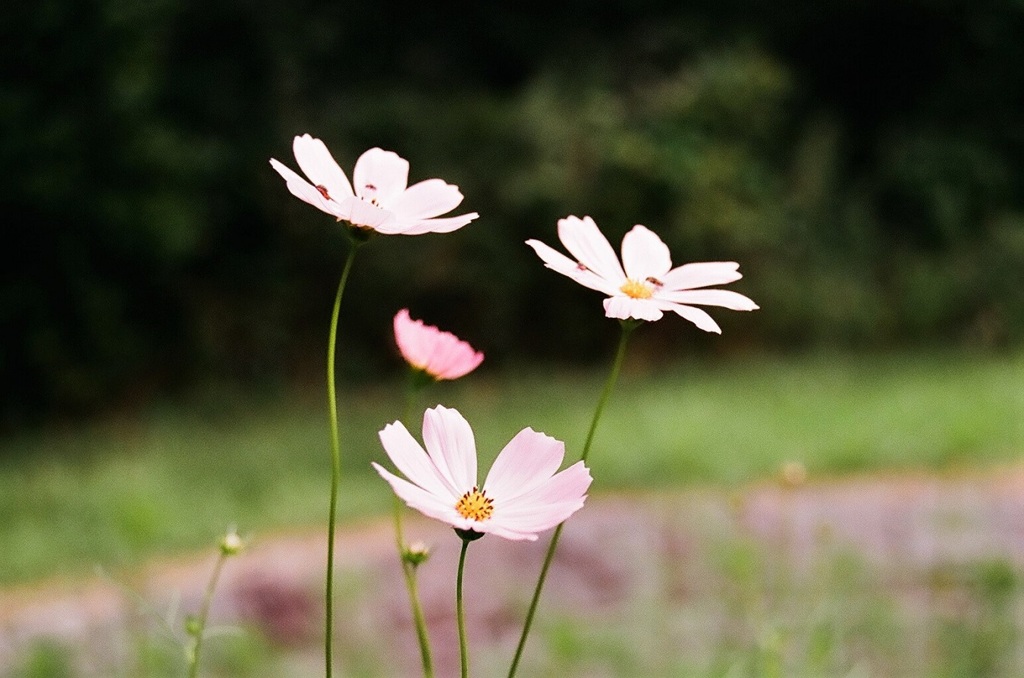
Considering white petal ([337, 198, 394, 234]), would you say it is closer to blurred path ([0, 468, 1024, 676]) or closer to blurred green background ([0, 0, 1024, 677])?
blurred path ([0, 468, 1024, 676])

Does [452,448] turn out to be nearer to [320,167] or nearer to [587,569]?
[320,167]

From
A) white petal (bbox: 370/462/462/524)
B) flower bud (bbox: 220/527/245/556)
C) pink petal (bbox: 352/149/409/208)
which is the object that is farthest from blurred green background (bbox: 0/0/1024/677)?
white petal (bbox: 370/462/462/524)

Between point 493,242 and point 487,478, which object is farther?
point 493,242

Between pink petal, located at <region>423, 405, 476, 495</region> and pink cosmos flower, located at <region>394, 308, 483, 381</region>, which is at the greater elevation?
pink cosmos flower, located at <region>394, 308, 483, 381</region>

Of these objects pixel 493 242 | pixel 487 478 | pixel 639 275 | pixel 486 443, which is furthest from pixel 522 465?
pixel 493 242

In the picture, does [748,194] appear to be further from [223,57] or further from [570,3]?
[223,57]

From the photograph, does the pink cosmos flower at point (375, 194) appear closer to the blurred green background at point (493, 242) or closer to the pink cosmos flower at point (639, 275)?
the pink cosmos flower at point (639, 275)
